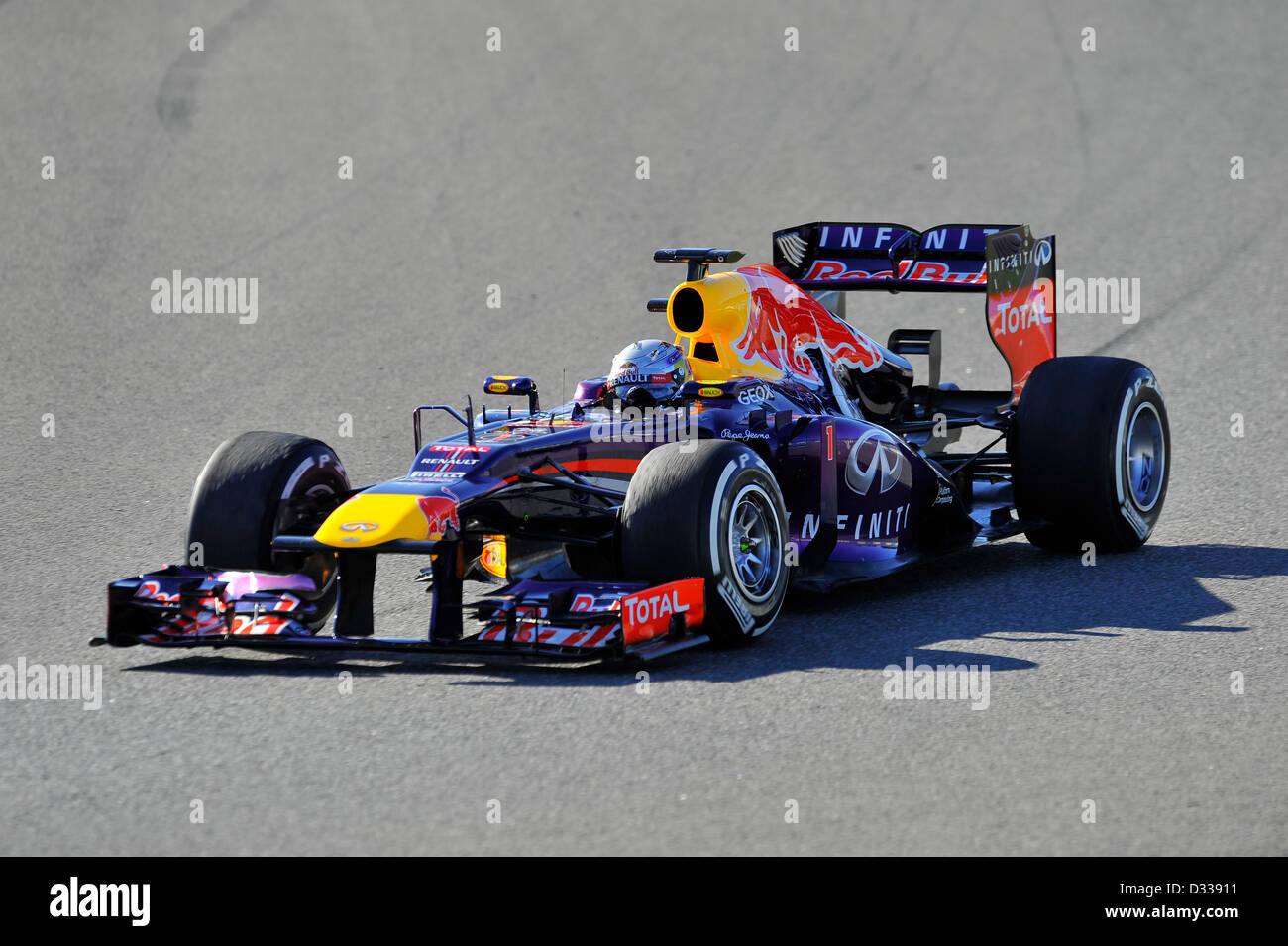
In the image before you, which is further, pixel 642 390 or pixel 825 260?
pixel 825 260

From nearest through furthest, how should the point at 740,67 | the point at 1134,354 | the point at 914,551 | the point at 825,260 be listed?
the point at 914,551, the point at 825,260, the point at 1134,354, the point at 740,67

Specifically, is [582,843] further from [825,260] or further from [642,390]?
[825,260]

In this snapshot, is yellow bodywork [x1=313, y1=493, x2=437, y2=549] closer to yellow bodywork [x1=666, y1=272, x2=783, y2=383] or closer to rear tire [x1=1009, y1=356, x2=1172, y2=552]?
yellow bodywork [x1=666, y1=272, x2=783, y2=383]

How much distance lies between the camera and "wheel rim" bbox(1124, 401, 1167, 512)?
32.7 feet

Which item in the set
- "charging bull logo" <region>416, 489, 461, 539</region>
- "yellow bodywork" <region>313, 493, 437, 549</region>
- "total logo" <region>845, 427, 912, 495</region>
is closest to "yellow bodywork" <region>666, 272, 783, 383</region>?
"total logo" <region>845, 427, 912, 495</region>

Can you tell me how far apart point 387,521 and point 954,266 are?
484cm

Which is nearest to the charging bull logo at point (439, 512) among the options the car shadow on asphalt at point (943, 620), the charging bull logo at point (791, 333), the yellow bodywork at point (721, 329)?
the car shadow on asphalt at point (943, 620)

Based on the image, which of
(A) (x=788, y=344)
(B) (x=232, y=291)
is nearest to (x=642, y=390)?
(A) (x=788, y=344)

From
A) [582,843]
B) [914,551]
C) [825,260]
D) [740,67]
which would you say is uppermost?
[740,67]

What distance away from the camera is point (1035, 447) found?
9.61 meters

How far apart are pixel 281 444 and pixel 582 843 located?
359cm

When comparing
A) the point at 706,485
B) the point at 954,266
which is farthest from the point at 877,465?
the point at 954,266

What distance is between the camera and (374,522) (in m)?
7.38

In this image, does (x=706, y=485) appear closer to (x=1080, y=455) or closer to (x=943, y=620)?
(x=943, y=620)
